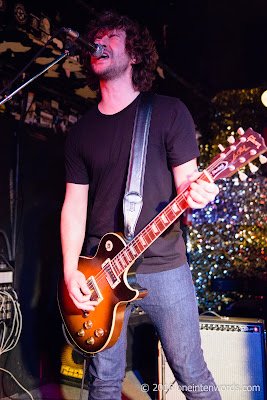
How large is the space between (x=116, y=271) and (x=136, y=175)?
0.46 m

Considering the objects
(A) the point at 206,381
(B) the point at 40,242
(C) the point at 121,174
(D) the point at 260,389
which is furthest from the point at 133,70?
(D) the point at 260,389

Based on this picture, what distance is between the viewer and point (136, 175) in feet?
6.12

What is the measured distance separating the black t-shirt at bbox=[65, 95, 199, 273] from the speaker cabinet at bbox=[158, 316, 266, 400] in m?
1.32

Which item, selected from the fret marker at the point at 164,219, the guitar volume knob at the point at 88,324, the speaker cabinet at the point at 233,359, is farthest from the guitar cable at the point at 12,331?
the fret marker at the point at 164,219

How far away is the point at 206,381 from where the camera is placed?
1.70 meters

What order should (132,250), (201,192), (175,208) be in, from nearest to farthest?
(201,192), (175,208), (132,250)

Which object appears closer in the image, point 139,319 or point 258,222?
point 139,319

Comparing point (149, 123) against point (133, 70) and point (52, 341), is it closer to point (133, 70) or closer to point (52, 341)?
point (133, 70)

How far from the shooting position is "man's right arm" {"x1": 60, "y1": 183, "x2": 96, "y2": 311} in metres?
1.89

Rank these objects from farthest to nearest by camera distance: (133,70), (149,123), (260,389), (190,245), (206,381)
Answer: (190,245), (260,389), (133,70), (149,123), (206,381)

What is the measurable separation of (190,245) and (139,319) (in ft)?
5.26

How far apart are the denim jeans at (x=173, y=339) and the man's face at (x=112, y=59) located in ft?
3.58

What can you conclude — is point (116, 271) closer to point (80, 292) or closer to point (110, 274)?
point (110, 274)

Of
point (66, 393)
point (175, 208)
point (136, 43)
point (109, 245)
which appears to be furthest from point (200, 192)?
point (66, 393)
